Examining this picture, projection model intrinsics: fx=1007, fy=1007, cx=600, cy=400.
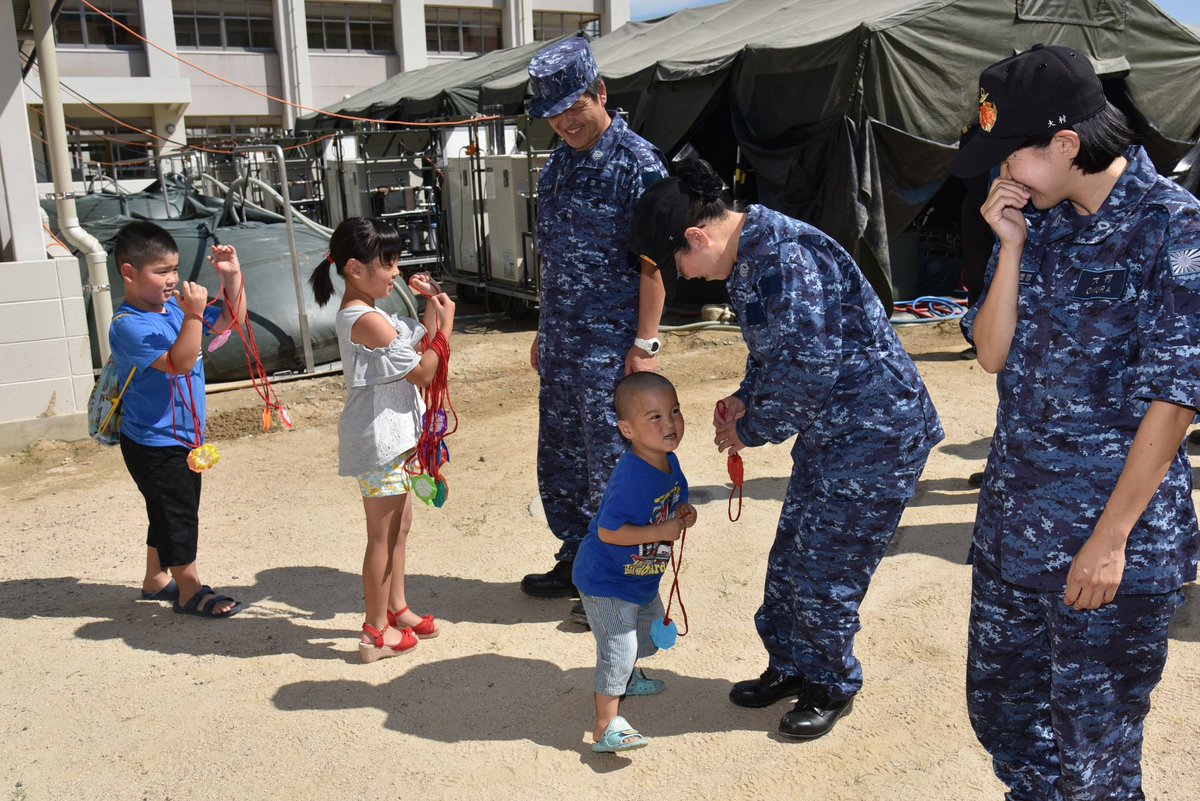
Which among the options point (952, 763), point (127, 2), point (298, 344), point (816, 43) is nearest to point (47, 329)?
point (298, 344)

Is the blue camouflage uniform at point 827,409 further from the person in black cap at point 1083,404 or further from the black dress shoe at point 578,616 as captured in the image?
the black dress shoe at point 578,616

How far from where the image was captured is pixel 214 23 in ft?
109

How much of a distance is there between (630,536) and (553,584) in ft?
4.73

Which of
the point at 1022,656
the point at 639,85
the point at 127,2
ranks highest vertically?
the point at 127,2

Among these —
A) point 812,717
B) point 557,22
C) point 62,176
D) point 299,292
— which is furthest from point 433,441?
point 557,22

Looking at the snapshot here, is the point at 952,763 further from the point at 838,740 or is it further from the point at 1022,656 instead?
the point at 1022,656

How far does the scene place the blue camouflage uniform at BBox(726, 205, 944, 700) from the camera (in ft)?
8.82

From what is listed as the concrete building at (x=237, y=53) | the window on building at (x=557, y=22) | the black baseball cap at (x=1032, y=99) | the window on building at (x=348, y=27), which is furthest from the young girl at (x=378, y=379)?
the window on building at (x=557, y=22)

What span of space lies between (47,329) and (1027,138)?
642 centimetres

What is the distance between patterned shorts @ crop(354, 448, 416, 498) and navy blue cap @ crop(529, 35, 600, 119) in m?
1.34

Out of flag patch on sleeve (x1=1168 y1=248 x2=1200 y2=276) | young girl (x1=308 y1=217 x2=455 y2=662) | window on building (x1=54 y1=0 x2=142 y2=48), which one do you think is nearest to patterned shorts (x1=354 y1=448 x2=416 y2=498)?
young girl (x1=308 y1=217 x2=455 y2=662)

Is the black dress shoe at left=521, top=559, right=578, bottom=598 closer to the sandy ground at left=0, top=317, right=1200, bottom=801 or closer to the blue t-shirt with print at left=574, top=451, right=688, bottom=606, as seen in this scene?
the sandy ground at left=0, top=317, right=1200, bottom=801

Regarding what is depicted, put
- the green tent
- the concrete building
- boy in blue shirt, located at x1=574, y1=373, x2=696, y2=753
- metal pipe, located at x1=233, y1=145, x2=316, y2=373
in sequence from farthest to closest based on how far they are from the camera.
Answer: the concrete building
the green tent
metal pipe, located at x1=233, y1=145, x2=316, y2=373
boy in blue shirt, located at x1=574, y1=373, x2=696, y2=753

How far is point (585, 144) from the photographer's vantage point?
12.1 feet
